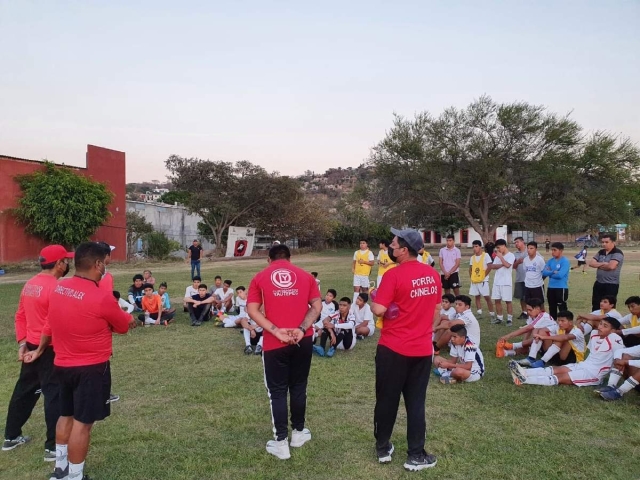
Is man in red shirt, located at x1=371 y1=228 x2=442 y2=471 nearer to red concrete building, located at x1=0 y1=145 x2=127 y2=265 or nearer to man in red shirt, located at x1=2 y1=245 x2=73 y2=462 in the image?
man in red shirt, located at x1=2 y1=245 x2=73 y2=462

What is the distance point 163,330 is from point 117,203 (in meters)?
20.9

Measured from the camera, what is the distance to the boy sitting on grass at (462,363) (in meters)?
6.23

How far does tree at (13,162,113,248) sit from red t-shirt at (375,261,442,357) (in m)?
24.4

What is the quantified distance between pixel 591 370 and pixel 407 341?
3.58 metres

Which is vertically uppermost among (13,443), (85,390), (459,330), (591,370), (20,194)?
(20,194)

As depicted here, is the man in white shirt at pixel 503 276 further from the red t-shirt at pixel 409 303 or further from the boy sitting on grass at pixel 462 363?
the red t-shirt at pixel 409 303

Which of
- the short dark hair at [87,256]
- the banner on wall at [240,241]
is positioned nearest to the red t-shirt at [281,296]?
the short dark hair at [87,256]

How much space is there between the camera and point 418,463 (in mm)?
3908

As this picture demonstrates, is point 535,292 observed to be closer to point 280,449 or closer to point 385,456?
point 385,456

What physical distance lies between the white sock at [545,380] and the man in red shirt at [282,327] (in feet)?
11.1

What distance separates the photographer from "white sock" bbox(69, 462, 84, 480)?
3.54 m

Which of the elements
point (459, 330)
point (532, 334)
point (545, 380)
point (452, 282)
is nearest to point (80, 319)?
point (459, 330)

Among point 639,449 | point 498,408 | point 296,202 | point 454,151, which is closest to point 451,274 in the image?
point 498,408

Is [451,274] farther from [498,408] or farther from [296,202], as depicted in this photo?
[296,202]
